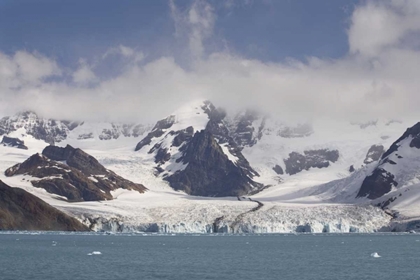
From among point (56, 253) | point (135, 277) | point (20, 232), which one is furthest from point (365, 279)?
point (20, 232)

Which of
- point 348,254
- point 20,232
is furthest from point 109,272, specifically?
point 20,232

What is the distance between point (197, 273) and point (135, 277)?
311 inches

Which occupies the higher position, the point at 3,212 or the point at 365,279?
Result: the point at 3,212

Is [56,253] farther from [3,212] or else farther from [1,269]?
[3,212]

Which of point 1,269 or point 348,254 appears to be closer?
point 1,269

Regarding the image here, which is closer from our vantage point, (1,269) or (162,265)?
(1,269)

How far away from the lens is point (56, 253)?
111875mm

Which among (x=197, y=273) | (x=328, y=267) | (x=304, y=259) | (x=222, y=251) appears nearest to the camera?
(x=197, y=273)

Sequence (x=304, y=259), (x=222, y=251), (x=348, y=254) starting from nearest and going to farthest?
1. (x=304, y=259)
2. (x=348, y=254)
3. (x=222, y=251)

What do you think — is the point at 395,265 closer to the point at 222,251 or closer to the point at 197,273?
the point at 197,273

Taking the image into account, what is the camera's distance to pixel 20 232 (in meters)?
192

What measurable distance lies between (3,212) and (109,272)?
12306cm

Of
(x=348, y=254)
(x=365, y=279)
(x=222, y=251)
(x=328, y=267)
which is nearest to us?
(x=365, y=279)

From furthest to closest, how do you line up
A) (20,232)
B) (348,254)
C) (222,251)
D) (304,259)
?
(20,232) → (222,251) → (348,254) → (304,259)
